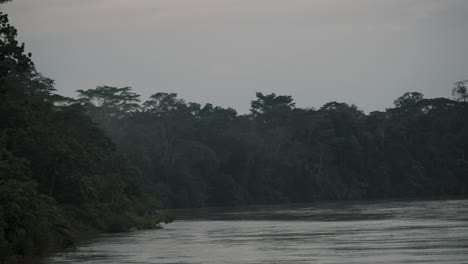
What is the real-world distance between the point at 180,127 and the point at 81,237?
62.0 metres

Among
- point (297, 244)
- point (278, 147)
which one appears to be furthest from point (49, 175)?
point (278, 147)

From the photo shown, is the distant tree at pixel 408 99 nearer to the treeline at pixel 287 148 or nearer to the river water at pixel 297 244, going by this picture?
the treeline at pixel 287 148

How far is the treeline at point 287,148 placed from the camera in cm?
11312

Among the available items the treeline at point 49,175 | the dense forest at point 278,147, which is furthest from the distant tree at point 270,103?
the treeline at point 49,175

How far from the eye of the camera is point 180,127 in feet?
375

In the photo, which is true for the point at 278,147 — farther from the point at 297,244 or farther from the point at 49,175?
the point at 297,244

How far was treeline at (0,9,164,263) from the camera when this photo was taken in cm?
3597

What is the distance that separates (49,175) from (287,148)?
7272 cm

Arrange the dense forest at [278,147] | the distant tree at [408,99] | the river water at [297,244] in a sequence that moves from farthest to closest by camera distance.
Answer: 1. the distant tree at [408,99]
2. the dense forest at [278,147]
3. the river water at [297,244]

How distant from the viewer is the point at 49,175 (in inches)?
2239

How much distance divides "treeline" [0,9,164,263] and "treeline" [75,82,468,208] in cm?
3470

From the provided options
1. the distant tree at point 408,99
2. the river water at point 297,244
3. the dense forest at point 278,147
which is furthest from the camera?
the distant tree at point 408,99

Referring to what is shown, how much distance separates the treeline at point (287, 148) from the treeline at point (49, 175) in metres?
34.7

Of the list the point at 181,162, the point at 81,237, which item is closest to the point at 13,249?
the point at 81,237
